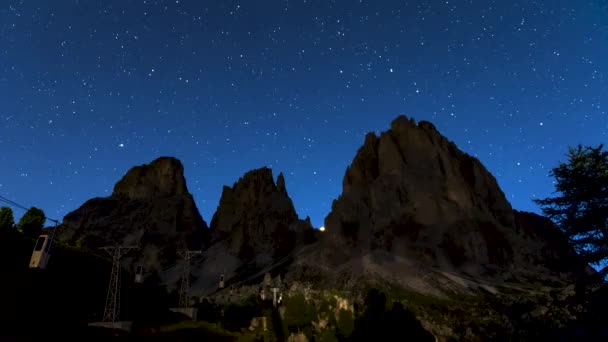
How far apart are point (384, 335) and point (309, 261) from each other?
11542 centimetres

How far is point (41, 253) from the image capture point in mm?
29234

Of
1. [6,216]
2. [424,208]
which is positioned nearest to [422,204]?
[424,208]

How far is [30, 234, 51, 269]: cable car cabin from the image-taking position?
29062 mm

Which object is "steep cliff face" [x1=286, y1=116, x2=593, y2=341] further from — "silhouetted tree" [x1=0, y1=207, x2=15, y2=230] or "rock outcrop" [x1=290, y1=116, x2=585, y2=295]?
"silhouetted tree" [x1=0, y1=207, x2=15, y2=230]

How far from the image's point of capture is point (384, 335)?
40844 mm

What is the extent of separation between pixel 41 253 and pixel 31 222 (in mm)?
37132

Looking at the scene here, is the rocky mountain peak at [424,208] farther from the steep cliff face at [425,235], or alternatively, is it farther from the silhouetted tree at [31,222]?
the silhouetted tree at [31,222]

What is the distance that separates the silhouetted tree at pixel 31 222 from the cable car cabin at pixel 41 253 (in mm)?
35396

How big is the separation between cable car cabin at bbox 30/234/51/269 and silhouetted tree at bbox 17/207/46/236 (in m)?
35.4

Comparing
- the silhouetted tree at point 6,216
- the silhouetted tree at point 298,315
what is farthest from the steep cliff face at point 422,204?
the silhouetted tree at point 6,216

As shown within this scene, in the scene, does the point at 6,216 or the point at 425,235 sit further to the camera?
the point at 425,235

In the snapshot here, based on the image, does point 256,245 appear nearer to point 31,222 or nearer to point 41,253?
point 31,222

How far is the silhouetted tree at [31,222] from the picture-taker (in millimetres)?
58219

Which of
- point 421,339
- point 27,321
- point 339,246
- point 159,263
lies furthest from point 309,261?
point 27,321
